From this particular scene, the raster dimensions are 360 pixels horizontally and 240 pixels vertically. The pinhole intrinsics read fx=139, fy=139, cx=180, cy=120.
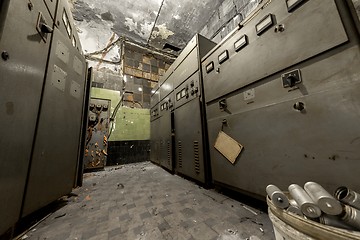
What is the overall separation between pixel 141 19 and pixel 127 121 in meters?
3.13

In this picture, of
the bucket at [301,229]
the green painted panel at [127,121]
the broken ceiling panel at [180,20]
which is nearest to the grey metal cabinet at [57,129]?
the bucket at [301,229]

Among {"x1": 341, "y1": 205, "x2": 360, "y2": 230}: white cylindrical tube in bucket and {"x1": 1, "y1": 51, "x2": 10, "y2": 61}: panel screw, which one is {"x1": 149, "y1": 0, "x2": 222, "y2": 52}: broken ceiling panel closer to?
{"x1": 1, "y1": 51, "x2": 10, "y2": 61}: panel screw

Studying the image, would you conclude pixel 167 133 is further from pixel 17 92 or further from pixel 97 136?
pixel 17 92

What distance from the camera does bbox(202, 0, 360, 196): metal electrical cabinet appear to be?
79 cm

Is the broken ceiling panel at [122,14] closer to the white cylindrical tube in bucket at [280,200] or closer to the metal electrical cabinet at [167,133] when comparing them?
the metal electrical cabinet at [167,133]

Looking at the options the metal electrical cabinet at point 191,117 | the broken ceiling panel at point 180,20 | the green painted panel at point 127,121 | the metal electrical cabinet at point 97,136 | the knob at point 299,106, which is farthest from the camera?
the green painted panel at point 127,121

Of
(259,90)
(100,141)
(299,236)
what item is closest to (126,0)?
(100,141)

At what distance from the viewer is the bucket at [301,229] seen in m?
0.41

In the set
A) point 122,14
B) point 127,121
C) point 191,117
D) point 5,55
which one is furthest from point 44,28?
point 122,14

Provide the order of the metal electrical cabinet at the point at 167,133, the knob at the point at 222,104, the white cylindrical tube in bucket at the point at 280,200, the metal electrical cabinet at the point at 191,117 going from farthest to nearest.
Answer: the metal electrical cabinet at the point at 167,133 → the metal electrical cabinet at the point at 191,117 → the knob at the point at 222,104 → the white cylindrical tube in bucket at the point at 280,200

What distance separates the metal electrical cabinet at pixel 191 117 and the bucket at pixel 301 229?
1.30 m

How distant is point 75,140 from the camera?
1.76 meters

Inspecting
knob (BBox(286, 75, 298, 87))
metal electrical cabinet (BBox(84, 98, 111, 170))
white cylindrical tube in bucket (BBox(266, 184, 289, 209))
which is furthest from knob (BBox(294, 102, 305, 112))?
metal electrical cabinet (BBox(84, 98, 111, 170))

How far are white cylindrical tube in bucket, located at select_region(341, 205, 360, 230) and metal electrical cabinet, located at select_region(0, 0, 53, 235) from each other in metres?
1.70
